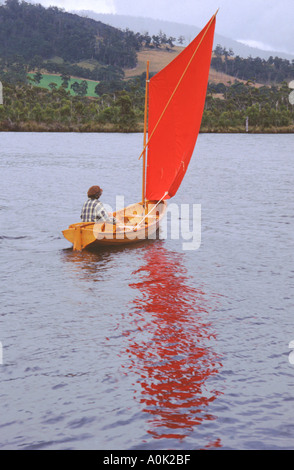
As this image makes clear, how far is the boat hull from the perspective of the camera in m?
21.5

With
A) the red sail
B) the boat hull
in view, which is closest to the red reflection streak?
the boat hull

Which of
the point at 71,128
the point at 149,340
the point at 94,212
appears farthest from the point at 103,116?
the point at 149,340

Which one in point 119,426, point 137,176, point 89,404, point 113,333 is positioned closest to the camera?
point 119,426

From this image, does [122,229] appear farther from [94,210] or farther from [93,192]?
[93,192]

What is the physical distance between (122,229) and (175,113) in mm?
6356

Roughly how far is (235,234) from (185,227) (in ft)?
9.41

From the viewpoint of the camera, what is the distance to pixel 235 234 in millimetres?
27656

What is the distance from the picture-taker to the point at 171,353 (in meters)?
12.8

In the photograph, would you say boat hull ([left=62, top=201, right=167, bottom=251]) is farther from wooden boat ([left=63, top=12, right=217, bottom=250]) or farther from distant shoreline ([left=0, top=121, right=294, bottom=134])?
distant shoreline ([left=0, top=121, right=294, bottom=134])

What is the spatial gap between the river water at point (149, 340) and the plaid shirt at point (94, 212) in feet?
4.87

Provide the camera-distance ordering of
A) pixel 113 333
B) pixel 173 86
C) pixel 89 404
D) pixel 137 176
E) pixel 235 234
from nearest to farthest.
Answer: pixel 89 404 → pixel 113 333 → pixel 173 86 → pixel 235 234 → pixel 137 176

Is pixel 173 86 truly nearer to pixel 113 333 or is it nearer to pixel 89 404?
pixel 113 333

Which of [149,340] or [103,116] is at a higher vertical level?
[103,116]

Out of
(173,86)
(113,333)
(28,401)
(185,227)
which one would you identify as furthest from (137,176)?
(28,401)
